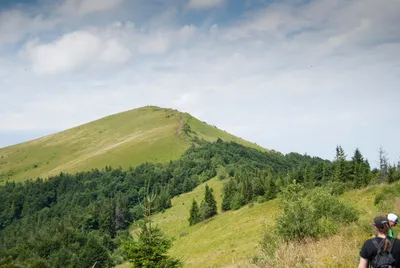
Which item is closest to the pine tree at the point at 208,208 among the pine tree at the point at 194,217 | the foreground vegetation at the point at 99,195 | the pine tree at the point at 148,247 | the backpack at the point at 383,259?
the pine tree at the point at 194,217

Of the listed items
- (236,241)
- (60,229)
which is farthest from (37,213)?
(236,241)

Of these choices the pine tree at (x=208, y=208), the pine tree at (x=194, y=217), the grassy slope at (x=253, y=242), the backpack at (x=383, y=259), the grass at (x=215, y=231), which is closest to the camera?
the backpack at (x=383, y=259)

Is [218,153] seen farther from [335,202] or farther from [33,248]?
[335,202]

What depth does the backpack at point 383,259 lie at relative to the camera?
6.64 m

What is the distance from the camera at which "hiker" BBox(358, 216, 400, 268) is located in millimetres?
6668

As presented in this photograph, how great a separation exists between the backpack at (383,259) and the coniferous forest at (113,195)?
217 ft

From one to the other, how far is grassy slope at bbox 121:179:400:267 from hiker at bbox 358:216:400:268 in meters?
1.41

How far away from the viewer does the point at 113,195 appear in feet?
572

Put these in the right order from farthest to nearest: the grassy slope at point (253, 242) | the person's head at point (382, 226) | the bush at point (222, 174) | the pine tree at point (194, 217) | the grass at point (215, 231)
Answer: the bush at point (222, 174) → the pine tree at point (194, 217) → the grass at point (215, 231) → the grassy slope at point (253, 242) → the person's head at point (382, 226)

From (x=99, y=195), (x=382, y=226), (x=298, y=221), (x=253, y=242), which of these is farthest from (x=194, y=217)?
(x=382, y=226)

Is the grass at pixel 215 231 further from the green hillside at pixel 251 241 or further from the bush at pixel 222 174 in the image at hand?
the bush at pixel 222 174

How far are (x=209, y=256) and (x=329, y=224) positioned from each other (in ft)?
104

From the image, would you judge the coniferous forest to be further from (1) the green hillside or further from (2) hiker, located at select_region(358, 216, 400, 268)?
(2) hiker, located at select_region(358, 216, 400, 268)

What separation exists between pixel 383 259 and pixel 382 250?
17cm
